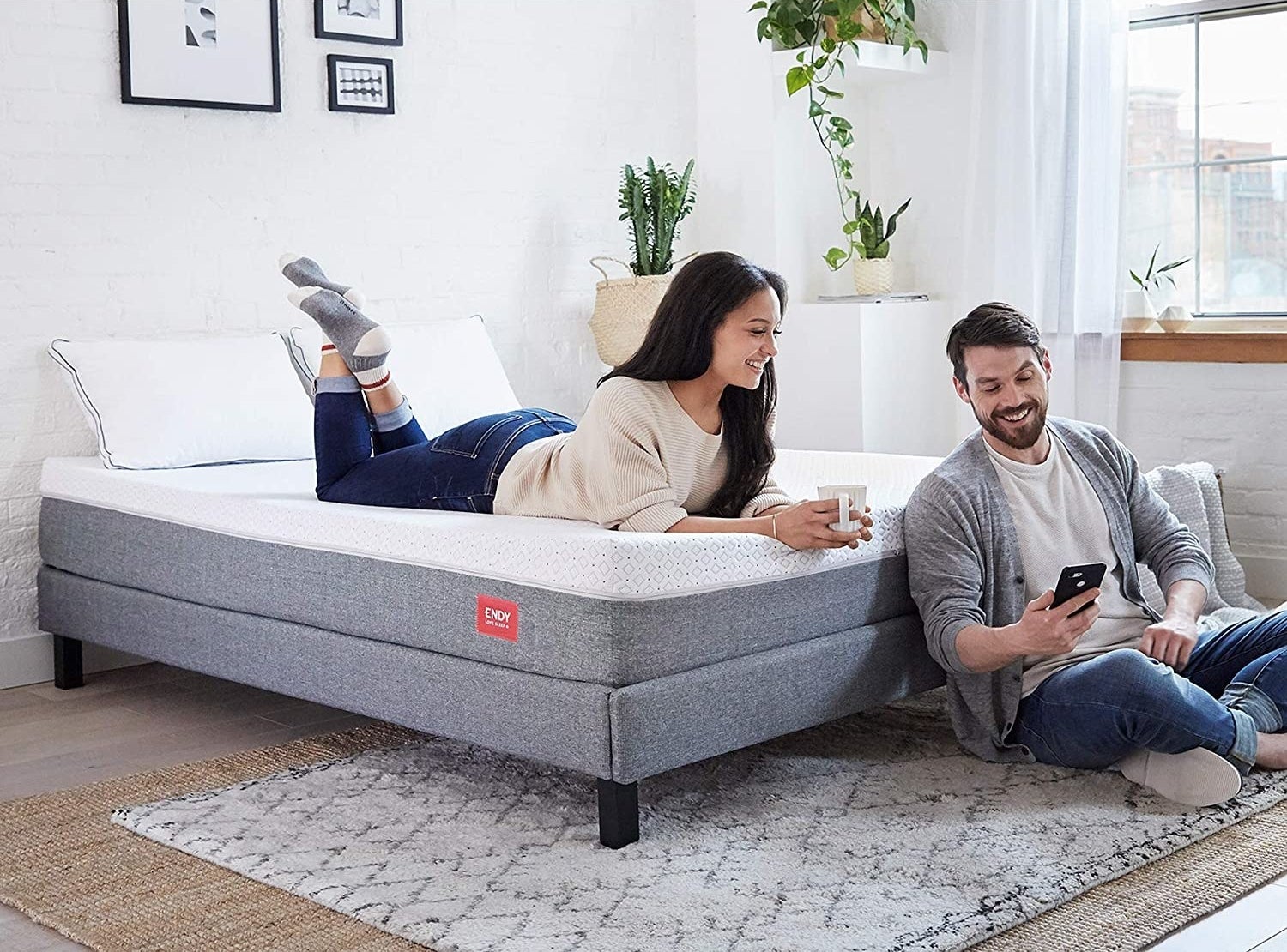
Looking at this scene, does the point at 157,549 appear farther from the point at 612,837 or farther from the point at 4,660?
the point at 612,837

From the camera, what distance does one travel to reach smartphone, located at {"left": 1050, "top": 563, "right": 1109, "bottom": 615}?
2484mm

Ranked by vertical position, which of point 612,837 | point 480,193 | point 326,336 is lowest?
point 612,837

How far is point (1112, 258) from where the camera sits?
180 inches

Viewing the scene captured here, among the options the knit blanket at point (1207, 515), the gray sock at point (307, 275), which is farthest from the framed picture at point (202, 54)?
the knit blanket at point (1207, 515)

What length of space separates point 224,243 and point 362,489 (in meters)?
1.27

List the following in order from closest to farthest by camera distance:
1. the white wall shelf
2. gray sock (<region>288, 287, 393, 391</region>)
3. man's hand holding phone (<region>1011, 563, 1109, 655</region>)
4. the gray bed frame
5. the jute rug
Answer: the jute rug, the gray bed frame, man's hand holding phone (<region>1011, 563, 1109, 655</region>), gray sock (<region>288, 287, 393, 391</region>), the white wall shelf

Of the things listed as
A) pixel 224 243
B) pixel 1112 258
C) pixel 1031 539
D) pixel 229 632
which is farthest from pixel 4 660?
pixel 1112 258

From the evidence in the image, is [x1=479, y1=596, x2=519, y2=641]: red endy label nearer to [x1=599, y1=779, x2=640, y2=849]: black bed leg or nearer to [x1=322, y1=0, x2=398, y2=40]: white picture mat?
[x1=599, y1=779, x2=640, y2=849]: black bed leg

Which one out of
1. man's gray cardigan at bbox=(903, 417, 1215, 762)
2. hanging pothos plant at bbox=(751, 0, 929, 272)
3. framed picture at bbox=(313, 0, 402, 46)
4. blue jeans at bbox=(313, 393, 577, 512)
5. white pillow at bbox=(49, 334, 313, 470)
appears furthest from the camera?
hanging pothos plant at bbox=(751, 0, 929, 272)

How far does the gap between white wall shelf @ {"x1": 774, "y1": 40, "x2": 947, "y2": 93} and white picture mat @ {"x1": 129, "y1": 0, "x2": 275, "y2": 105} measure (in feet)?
5.43

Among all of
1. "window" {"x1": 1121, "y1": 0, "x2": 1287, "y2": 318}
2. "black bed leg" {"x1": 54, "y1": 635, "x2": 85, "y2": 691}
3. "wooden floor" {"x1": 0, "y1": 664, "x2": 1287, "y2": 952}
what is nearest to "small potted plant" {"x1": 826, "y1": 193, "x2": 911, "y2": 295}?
"window" {"x1": 1121, "y1": 0, "x2": 1287, "y2": 318}

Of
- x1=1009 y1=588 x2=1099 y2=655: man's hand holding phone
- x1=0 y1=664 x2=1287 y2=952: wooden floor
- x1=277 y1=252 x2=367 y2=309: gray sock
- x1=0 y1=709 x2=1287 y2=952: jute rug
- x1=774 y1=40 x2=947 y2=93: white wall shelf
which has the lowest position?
x1=0 y1=664 x2=1287 y2=952: wooden floor

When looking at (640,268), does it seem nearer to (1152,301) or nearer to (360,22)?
(360,22)

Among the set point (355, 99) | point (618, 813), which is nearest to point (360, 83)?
point (355, 99)
